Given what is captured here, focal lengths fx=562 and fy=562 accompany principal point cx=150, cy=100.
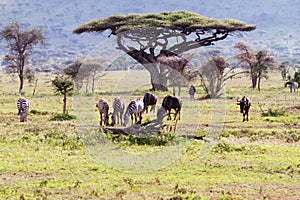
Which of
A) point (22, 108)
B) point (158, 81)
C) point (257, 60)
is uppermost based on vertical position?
point (257, 60)

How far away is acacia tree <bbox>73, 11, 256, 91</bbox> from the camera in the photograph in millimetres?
44812

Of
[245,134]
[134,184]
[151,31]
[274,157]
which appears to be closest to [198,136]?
[245,134]

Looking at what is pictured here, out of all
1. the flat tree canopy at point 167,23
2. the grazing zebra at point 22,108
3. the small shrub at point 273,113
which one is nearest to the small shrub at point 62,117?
the grazing zebra at point 22,108

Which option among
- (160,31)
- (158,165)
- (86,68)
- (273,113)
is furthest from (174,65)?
(158,165)

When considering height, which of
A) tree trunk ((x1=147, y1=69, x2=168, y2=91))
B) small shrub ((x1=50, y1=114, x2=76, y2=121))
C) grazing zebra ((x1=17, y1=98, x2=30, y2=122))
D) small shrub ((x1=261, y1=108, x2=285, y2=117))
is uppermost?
tree trunk ((x1=147, y1=69, x2=168, y2=91))

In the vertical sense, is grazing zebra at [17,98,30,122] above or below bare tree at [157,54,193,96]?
below

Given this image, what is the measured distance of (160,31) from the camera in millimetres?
45594

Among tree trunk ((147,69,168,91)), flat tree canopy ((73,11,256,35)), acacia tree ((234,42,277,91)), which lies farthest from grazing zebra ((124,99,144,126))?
acacia tree ((234,42,277,91))

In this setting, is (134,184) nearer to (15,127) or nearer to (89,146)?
(89,146)

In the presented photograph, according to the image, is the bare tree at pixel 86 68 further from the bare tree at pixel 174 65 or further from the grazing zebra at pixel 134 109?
the grazing zebra at pixel 134 109

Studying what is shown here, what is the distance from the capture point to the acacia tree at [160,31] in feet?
147

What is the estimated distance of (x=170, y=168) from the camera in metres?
15.8

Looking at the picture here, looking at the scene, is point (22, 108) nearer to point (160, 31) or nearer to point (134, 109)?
point (134, 109)

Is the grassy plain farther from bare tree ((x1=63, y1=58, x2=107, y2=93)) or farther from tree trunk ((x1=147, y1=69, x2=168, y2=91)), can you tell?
bare tree ((x1=63, y1=58, x2=107, y2=93))
